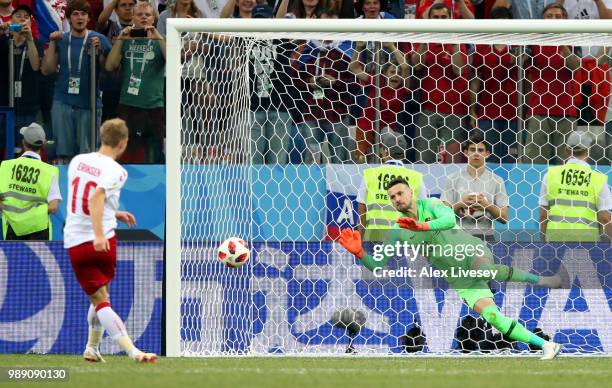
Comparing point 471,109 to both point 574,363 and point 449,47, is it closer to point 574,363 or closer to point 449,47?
point 449,47

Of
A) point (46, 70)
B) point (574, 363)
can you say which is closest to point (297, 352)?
point (574, 363)

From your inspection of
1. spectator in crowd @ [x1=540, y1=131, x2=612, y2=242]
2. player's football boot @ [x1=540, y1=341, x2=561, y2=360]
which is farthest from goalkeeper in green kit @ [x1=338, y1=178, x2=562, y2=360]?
spectator in crowd @ [x1=540, y1=131, x2=612, y2=242]

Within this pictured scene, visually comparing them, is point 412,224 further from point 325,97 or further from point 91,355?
point 325,97

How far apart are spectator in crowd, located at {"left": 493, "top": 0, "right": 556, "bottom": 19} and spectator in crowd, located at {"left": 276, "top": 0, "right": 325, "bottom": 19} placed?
1829 millimetres

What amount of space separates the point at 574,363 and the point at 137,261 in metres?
3.70

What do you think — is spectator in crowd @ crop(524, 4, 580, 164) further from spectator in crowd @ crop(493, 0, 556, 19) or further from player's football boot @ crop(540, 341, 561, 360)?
player's football boot @ crop(540, 341, 561, 360)

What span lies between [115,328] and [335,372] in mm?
1492

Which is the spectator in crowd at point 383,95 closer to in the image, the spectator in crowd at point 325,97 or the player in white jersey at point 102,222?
the spectator in crowd at point 325,97

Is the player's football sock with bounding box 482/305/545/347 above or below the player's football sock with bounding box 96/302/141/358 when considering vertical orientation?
below

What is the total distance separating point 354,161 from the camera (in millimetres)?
12031

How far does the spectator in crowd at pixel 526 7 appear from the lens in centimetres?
1364

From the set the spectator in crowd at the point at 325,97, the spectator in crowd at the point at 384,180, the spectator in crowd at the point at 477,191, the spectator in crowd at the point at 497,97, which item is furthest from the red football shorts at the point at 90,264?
the spectator in crowd at the point at 497,97

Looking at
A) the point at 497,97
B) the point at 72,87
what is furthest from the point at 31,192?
the point at 497,97

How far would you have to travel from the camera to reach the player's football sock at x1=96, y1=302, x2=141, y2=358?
866 cm
